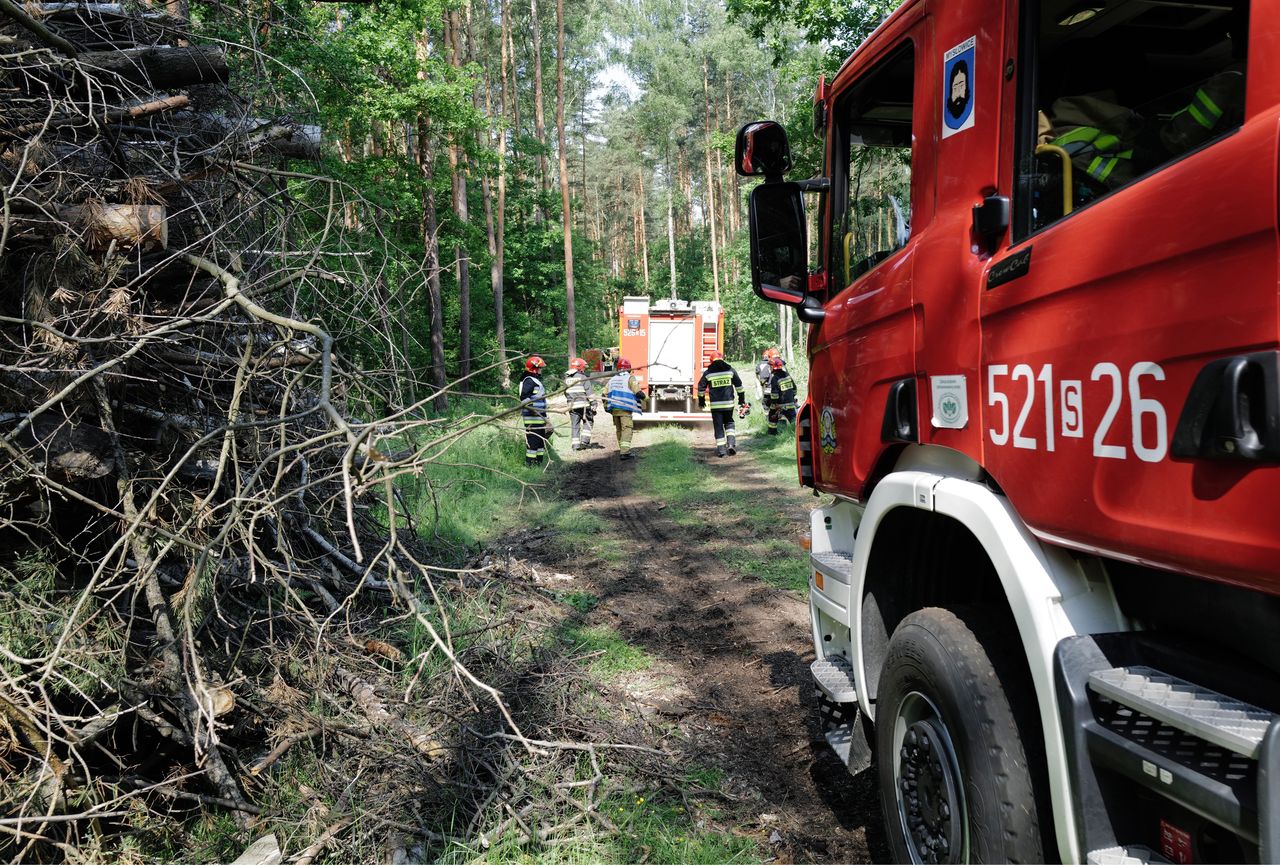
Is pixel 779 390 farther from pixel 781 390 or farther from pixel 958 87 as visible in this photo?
pixel 958 87

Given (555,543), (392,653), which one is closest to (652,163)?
(555,543)

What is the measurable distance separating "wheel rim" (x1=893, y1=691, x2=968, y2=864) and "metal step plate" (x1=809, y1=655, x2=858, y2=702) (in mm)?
509

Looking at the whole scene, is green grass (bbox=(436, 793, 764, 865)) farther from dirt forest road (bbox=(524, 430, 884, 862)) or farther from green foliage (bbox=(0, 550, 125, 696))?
green foliage (bbox=(0, 550, 125, 696))

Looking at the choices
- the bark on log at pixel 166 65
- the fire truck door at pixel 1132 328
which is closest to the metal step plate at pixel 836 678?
the fire truck door at pixel 1132 328

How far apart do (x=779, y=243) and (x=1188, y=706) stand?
7.09 ft

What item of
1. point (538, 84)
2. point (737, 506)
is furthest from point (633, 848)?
point (538, 84)

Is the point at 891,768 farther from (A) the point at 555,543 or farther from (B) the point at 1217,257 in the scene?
(A) the point at 555,543

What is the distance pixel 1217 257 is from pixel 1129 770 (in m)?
0.94

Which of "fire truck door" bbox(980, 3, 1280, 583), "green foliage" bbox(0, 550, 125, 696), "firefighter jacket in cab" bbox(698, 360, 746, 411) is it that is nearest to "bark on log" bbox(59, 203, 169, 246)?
"green foliage" bbox(0, 550, 125, 696)

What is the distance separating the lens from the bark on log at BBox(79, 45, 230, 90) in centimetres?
365

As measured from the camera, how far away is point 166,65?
3.86 metres

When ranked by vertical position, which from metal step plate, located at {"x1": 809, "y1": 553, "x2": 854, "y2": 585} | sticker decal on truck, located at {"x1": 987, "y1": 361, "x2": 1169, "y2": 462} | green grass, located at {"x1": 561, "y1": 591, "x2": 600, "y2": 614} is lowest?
green grass, located at {"x1": 561, "y1": 591, "x2": 600, "y2": 614}

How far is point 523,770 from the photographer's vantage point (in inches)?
132

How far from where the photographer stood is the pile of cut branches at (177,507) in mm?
3146
